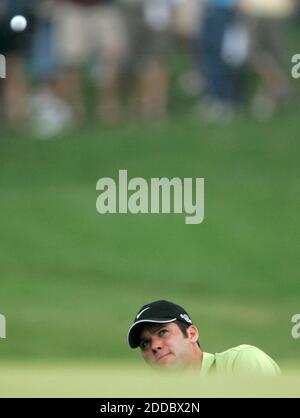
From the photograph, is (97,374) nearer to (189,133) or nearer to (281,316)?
(281,316)

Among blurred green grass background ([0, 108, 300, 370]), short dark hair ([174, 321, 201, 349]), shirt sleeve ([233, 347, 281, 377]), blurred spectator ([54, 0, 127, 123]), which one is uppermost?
blurred spectator ([54, 0, 127, 123])

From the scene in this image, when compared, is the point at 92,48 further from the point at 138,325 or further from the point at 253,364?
the point at 253,364

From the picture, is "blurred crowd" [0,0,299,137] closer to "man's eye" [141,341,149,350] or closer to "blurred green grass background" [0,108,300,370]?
"blurred green grass background" [0,108,300,370]

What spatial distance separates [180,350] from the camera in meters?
4.71

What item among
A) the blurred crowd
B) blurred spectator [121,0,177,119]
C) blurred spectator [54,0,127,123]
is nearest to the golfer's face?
the blurred crowd

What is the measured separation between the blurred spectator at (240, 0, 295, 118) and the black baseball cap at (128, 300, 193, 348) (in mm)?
10039

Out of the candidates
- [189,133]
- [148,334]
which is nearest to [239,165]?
[189,133]

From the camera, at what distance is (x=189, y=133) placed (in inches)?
594

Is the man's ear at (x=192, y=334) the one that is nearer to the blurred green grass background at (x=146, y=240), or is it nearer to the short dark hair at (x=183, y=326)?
the short dark hair at (x=183, y=326)

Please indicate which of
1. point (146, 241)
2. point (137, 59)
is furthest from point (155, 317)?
point (137, 59)

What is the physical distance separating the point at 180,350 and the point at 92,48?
34.5 ft

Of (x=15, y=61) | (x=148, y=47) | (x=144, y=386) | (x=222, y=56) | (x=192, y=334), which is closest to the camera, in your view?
(x=144, y=386)

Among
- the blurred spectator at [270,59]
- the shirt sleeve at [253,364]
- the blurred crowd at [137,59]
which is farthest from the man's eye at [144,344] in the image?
the blurred spectator at [270,59]

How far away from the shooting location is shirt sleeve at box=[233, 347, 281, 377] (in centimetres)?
446
